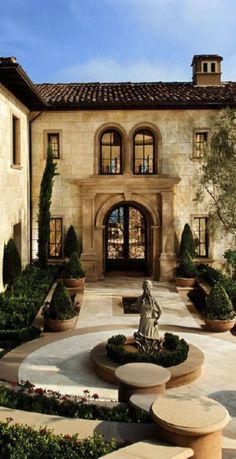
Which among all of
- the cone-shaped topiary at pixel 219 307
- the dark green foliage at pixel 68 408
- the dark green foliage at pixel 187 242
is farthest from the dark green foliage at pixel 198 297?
the dark green foliage at pixel 68 408

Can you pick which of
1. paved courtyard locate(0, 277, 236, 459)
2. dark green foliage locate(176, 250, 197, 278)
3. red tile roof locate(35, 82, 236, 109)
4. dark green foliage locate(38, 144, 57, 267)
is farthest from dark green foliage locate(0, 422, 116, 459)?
red tile roof locate(35, 82, 236, 109)

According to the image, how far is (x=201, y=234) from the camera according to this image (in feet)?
69.9

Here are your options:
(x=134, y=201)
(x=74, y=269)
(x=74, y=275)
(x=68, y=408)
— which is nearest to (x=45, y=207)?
(x=74, y=269)

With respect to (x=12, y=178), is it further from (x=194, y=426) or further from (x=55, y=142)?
(x=194, y=426)

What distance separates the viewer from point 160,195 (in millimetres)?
A: 20812

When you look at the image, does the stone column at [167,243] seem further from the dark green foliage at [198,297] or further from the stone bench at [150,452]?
the stone bench at [150,452]

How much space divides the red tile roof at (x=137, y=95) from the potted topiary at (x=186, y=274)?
6721mm

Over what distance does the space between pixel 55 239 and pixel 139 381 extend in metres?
14.5

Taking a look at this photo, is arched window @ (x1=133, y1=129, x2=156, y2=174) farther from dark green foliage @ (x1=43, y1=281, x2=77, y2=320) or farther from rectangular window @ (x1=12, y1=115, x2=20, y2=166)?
dark green foliage @ (x1=43, y1=281, x2=77, y2=320)

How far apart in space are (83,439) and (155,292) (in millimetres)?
13378

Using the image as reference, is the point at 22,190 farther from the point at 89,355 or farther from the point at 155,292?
the point at 89,355

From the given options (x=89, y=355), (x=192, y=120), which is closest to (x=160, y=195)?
(x=192, y=120)

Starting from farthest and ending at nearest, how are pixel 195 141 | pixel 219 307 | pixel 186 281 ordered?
pixel 195 141
pixel 186 281
pixel 219 307

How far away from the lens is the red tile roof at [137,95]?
20297 millimetres
